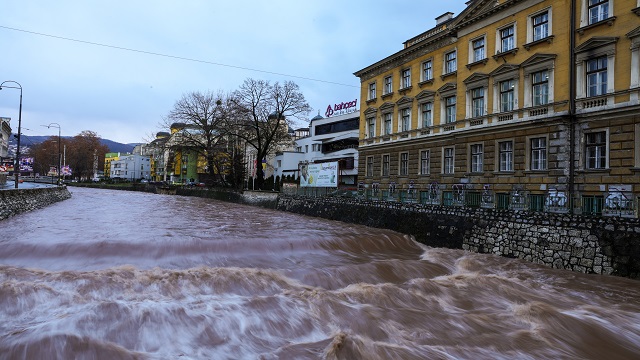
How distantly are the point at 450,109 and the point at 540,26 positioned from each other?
304 inches

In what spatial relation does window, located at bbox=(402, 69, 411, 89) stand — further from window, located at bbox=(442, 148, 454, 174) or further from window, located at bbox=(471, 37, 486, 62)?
window, located at bbox=(442, 148, 454, 174)

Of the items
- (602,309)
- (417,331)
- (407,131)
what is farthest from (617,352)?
(407,131)

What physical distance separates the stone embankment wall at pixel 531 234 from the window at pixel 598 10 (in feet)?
37.6

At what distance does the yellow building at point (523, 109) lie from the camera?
17797mm

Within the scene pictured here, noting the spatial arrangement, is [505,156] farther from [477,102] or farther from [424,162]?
[424,162]

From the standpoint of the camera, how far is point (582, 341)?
7219 millimetres

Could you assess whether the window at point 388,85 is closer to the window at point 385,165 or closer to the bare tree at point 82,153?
the window at point 385,165

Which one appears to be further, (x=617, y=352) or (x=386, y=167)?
(x=386, y=167)

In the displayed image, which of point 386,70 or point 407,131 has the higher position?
point 386,70

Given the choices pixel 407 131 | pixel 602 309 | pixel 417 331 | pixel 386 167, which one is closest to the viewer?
pixel 417 331

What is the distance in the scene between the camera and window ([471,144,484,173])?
2589 centimetres

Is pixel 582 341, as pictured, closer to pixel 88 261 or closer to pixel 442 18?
pixel 88 261

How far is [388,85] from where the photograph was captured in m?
35.7

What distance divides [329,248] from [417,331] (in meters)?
8.63
